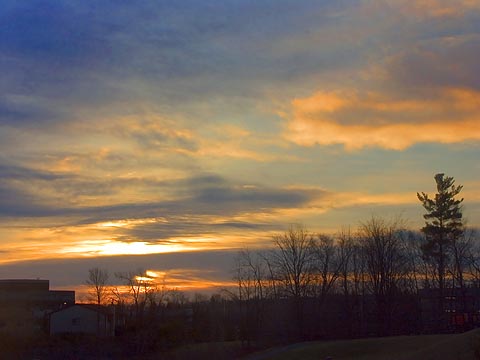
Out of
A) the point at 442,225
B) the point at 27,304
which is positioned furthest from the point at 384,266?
the point at 27,304

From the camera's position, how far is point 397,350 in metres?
44.2

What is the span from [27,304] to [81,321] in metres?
29.9

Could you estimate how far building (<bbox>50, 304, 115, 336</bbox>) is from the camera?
262ft

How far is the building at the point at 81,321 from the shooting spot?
7988 cm

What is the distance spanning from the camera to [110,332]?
79125 mm

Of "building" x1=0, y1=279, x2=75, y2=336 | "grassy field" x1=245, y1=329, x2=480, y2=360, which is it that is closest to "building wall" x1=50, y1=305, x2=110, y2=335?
"building" x1=0, y1=279, x2=75, y2=336

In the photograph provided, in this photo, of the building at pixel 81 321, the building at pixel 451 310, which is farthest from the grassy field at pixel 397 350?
the building at pixel 81 321

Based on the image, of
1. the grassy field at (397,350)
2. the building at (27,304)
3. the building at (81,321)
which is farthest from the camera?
the building at (81,321)

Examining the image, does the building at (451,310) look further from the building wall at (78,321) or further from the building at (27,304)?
the building at (27,304)

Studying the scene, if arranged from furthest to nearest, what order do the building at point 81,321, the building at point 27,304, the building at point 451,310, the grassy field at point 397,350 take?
the building at point 81,321
the building at point 27,304
the building at point 451,310
the grassy field at point 397,350

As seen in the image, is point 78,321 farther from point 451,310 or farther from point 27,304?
point 451,310

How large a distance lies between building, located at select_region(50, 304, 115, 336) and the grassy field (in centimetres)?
2544

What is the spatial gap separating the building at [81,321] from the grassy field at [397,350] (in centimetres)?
2544

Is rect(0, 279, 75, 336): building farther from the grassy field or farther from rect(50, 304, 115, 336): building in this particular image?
the grassy field
